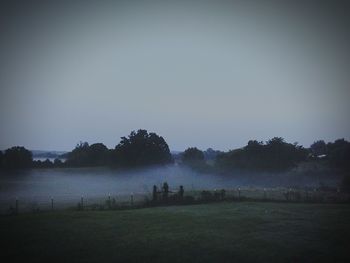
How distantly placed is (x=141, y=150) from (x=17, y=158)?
2193 centimetres

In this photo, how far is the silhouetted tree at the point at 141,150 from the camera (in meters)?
59.3

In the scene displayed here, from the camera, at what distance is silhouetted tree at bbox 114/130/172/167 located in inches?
2336

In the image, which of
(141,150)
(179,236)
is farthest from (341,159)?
(179,236)

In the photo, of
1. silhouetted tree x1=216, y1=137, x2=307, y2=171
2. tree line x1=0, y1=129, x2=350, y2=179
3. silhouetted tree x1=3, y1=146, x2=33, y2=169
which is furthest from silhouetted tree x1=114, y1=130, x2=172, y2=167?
silhouetted tree x1=3, y1=146, x2=33, y2=169

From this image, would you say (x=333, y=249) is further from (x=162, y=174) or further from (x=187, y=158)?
(x=187, y=158)

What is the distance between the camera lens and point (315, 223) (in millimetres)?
18953

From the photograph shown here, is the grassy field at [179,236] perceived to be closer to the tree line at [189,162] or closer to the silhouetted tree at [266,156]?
the tree line at [189,162]

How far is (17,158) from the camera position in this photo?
55094mm

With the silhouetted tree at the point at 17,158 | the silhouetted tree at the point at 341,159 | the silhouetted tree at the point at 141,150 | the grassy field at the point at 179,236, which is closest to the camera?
the grassy field at the point at 179,236

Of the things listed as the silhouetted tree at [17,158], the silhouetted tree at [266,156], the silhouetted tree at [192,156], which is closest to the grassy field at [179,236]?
the silhouetted tree at [17,158]

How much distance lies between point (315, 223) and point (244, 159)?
44419 millimetres

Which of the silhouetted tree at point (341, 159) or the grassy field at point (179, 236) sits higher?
the silhouetted tree at point (341, 159)

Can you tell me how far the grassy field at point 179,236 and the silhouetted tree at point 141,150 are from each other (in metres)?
36.0

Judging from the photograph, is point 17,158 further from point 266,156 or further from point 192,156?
point 266,156
